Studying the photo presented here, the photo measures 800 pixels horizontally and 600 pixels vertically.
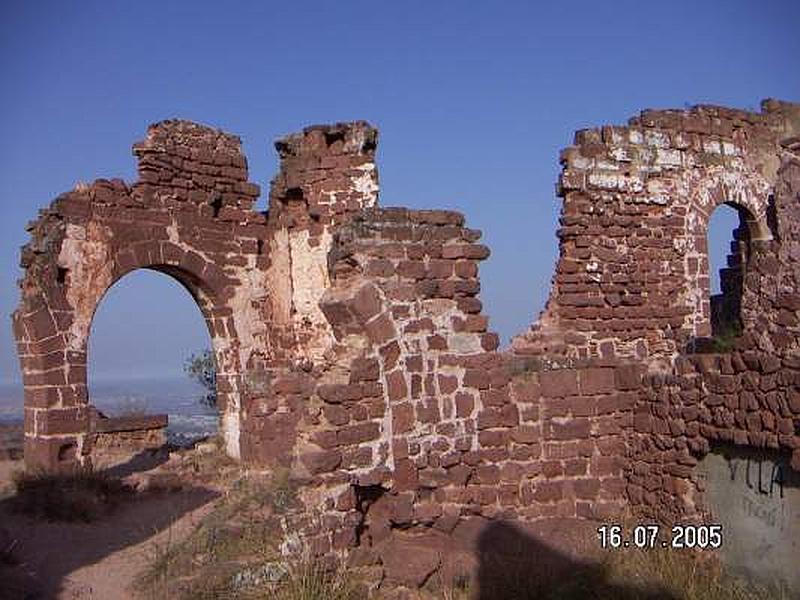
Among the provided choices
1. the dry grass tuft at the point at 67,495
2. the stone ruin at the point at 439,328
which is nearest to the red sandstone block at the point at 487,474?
the stone ruin at the point at 439,328

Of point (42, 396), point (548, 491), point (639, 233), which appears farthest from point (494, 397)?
point (42, 396)

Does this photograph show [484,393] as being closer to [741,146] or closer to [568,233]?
[568,233]

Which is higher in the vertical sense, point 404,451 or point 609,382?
point 609,382

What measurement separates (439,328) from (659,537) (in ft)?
7.71

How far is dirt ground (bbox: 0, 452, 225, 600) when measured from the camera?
6.43 meters

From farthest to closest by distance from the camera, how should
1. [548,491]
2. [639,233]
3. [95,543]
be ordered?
[639,233] → [95,543] → [548,491]

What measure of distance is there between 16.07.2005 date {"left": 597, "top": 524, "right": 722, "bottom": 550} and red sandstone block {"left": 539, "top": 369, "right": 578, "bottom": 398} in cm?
112

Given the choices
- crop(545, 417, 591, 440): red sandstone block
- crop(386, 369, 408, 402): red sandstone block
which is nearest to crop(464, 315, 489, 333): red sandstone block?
crop(386, 369, 408, 402): red sandstone block

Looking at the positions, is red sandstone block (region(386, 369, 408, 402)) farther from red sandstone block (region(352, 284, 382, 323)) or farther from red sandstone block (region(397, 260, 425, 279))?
red sandstone block (region(397, 260, 425, 279))

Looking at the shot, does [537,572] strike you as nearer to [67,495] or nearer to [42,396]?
[67,495]

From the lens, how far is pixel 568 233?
9.09m

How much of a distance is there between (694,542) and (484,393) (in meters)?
1.87

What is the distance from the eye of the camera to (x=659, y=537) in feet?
21.6

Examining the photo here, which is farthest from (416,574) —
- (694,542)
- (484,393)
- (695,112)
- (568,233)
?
(695,112)
